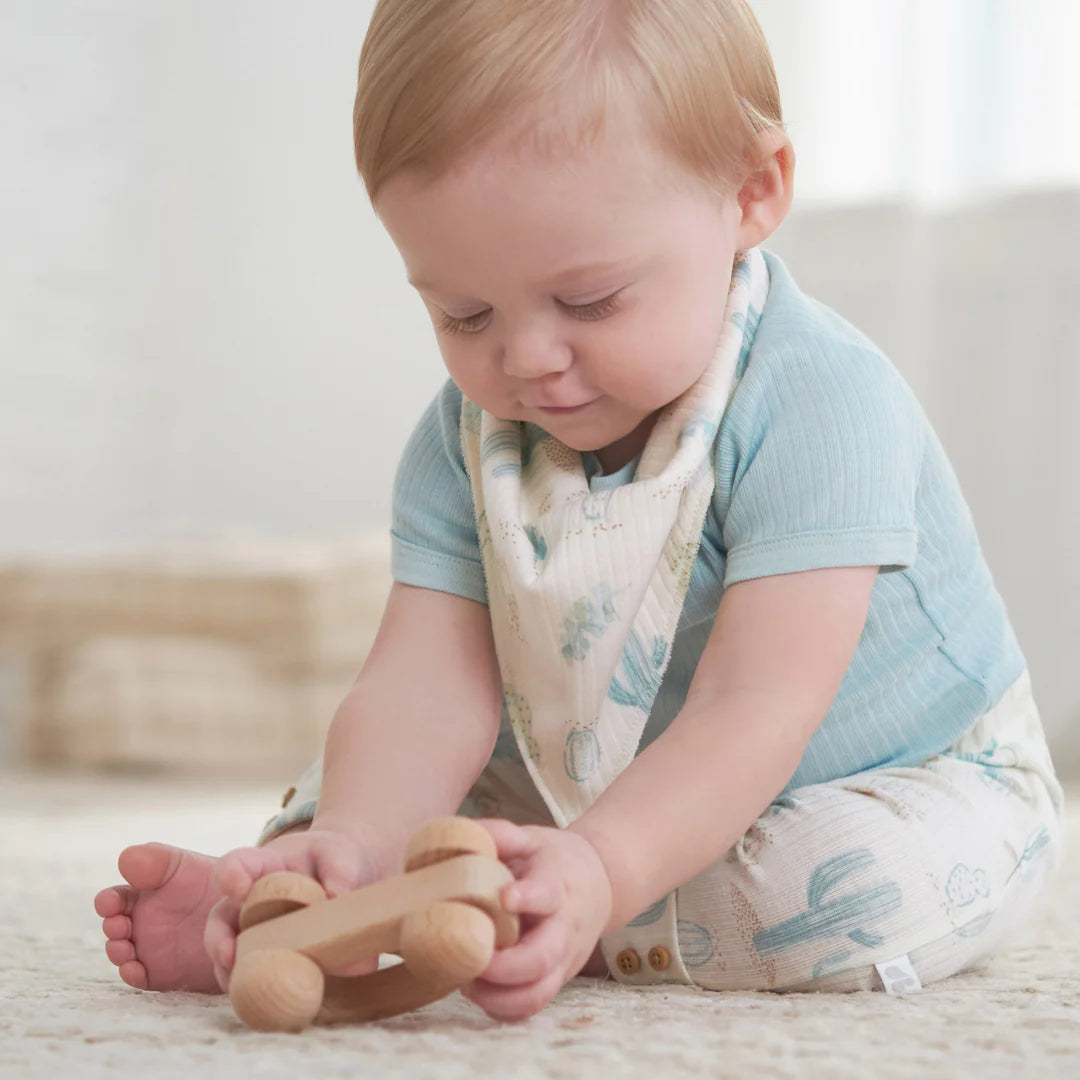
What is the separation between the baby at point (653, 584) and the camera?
0.61 m

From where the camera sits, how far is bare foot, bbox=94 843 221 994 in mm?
657

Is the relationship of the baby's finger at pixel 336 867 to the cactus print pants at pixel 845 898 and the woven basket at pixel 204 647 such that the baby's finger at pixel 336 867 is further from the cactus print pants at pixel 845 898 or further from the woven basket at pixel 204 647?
the woven basket at pixel 204 647

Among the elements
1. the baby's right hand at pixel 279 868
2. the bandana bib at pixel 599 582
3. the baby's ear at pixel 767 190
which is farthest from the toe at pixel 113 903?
the baby's ear at pixel 767 190

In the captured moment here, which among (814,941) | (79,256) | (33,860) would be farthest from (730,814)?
(79,256)

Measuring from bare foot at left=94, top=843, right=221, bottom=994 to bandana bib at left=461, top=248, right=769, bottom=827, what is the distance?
7.3 inches

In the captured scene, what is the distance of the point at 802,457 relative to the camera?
688mm

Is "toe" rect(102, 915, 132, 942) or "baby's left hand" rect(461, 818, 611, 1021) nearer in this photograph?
"baby's left hand" rect(461, 818, 611, 1021)

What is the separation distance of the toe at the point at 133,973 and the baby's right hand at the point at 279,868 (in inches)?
3.5

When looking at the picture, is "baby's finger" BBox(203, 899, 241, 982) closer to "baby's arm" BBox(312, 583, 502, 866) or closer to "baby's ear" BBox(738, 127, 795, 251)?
"baby's arm" BBox(312, 583, 502, 866)

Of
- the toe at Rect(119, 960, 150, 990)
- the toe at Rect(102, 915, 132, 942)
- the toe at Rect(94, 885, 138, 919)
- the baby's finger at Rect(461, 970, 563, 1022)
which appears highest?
the baby's finger at Rect(461, 970, 563, 1022)

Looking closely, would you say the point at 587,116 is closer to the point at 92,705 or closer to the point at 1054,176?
the point at 1054,176

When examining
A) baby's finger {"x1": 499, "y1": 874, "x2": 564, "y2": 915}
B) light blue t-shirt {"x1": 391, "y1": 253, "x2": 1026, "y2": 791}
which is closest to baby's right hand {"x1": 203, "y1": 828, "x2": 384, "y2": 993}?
baby's finger {"x1": 499, "y1": 874, "x2": 564, "y2": 915}

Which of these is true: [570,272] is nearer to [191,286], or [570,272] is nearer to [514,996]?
[514,996]

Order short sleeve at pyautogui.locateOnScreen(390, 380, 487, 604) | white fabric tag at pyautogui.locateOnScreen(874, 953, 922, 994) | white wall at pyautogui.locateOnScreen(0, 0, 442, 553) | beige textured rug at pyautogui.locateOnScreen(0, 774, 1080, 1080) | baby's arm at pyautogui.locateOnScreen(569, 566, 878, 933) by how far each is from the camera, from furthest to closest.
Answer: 1. white wall at pyautogui.locateOnScreen(0, 0, 442, 553)
2. short sleeve at pyautogui.locateOnScreen(390, 380, 487, 604)
3. white fabric tag at pyautogui.locateOnScreen(874, 953, 922, 994)
4. baby's arm at pyautogui.locateOnScreen(569, 566, 878, 933)
5. beige textured rug at pyautogui.locateOnScreen(0, 774, 1080, 1080)
